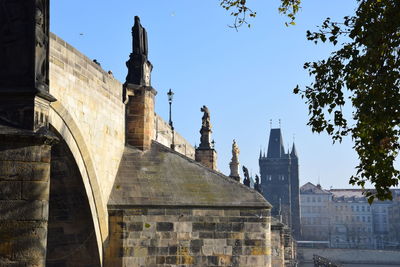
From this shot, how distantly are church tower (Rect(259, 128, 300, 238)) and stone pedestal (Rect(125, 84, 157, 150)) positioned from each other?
96439 mm

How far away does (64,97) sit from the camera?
38.9 ft

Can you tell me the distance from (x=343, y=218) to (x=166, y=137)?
101 metres

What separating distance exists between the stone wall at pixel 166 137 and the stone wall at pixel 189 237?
17.4 ft

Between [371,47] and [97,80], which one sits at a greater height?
[97,80]

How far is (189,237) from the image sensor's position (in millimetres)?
14273

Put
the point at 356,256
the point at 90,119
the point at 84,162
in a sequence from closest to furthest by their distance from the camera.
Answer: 1. the point at 84,162
2. the point at 90,119
3. the point at 356,256

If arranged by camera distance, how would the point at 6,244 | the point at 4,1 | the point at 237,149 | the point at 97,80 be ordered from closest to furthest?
the point at 6,244
the point at 4,1
the point at 97,80
the point at 237,149

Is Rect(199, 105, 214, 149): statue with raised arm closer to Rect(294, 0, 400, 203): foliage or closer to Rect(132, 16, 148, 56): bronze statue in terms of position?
Rect(132, 16, 148, 56): bronze statue

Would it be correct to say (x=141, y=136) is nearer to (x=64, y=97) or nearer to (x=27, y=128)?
(x=64, y=97)

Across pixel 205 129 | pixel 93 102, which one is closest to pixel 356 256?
pixel 205 129

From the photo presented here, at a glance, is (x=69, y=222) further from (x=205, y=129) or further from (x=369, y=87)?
(x=205, y=129)

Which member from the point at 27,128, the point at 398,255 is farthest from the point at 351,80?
the point at 398,255

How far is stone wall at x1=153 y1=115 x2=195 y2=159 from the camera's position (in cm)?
2214

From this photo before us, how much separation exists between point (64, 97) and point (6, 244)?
5.78 m
